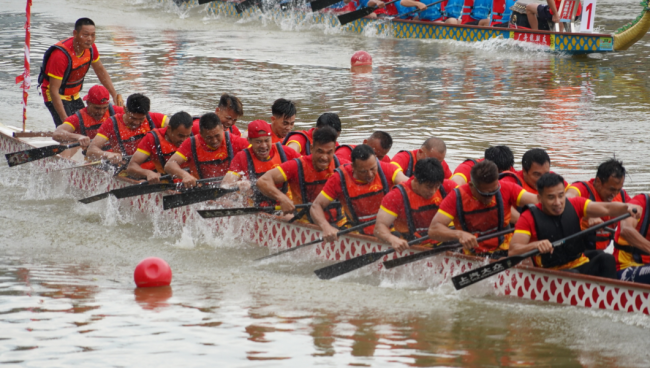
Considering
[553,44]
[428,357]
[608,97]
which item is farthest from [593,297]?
[553,44]

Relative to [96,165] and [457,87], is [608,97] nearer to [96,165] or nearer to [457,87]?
[457,87]

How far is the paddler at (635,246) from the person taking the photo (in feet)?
16.9

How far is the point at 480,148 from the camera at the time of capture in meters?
9.89

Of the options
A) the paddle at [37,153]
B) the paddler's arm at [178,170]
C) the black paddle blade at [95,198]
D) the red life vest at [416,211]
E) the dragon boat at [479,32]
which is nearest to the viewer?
the red life vest at [416,211]

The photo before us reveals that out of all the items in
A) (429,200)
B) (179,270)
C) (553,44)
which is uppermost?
(553,44)

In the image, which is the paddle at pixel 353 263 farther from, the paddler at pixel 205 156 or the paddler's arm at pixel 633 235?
the paddler at pixel 205 156

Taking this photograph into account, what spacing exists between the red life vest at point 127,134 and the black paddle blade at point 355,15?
9621 mm

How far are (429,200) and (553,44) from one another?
35.5 ft

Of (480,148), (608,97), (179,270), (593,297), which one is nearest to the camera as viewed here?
(593,297)

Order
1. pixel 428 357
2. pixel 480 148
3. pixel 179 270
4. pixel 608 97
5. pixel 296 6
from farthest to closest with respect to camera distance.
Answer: pixel 296 6 → pixel 608 97 → pixel 480 148 → pixel 179 270 → pixel 428 357

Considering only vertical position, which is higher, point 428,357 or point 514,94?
point 514,94

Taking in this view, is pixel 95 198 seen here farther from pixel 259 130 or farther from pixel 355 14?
pixel 355 14

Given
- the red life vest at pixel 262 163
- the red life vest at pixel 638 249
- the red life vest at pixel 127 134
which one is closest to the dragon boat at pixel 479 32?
the red life vest at pixel 127 134

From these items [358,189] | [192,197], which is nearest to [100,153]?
[192,197]
